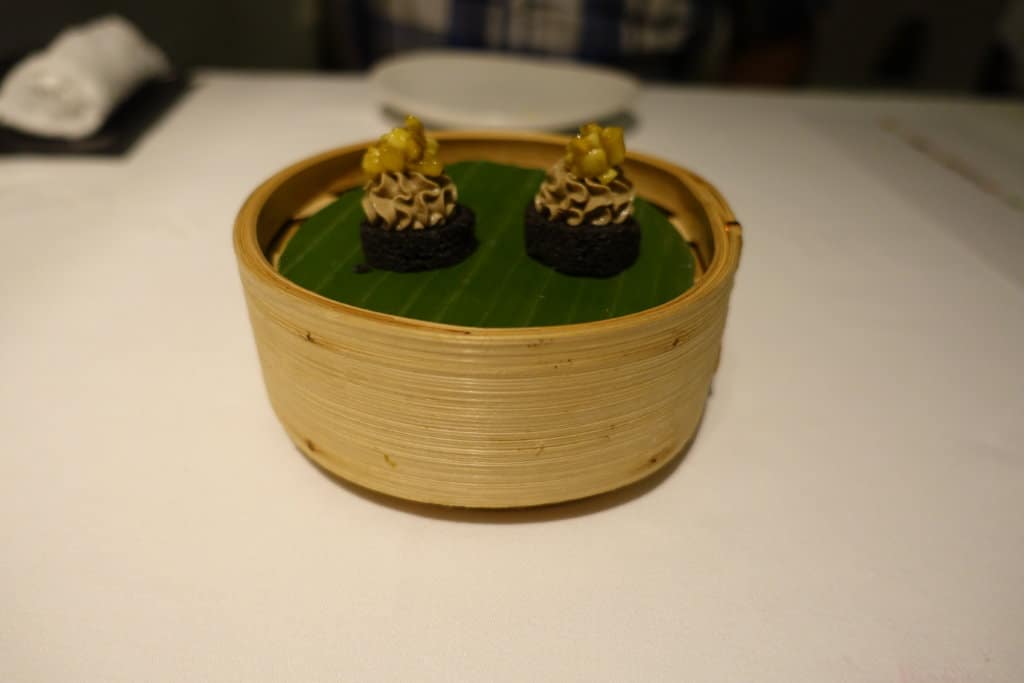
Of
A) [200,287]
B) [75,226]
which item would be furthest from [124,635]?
[75,226]

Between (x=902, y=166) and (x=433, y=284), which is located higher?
(x=433, y=284)

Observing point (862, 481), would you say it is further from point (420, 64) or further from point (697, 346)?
point (420, 64)

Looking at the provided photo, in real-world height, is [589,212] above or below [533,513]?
above

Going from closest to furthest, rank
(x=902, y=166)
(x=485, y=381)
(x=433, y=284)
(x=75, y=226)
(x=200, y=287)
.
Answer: (x=485, y=381)
(x=433, y=284)
(x=200, y=287)
(x=75, y=226)
(x=902, y=166)

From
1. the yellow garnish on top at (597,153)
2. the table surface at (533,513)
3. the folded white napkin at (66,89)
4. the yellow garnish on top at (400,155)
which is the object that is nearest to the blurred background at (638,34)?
the folded white napkin at (66,89)

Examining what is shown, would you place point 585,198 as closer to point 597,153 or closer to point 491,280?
point 597,153

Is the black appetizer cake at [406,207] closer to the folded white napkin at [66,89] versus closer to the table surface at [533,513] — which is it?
the table surface at [533,513]

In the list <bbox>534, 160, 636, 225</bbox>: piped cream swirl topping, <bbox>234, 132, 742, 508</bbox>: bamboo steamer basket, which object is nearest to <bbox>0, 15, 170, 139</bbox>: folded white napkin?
<bbox>234, 132, 742, 508</bbox>: bamboo steamer basket

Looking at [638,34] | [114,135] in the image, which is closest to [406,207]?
[114,135]
